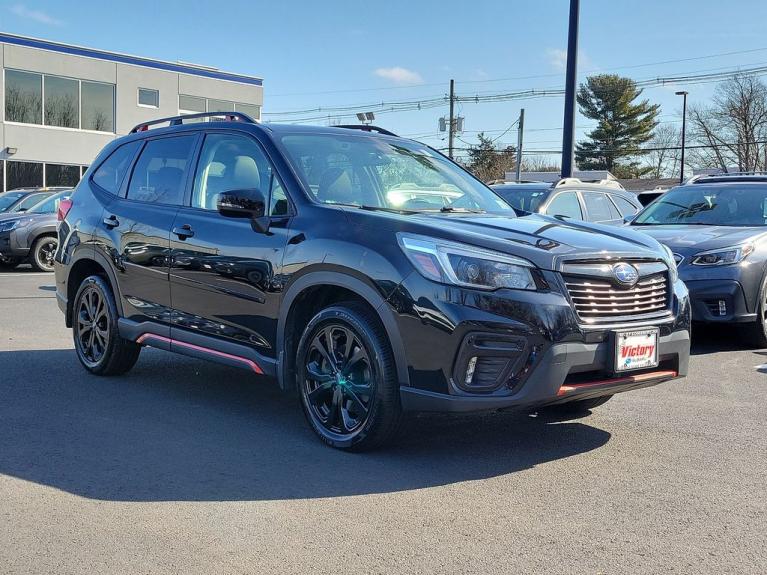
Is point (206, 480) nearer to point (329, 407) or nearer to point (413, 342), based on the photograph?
point (329, 407)

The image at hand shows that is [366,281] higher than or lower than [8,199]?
lower

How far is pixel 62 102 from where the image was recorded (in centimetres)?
3325

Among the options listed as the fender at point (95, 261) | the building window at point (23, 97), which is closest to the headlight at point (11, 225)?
the fender at point (95, 261)

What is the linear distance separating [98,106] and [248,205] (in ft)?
103

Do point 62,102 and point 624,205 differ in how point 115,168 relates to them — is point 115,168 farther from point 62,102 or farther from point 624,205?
point 62,102

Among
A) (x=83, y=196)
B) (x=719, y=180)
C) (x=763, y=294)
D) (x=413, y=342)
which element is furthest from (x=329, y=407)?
(x=719, y=180)

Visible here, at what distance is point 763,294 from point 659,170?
275 ft

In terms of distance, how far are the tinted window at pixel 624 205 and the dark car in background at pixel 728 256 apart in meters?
2.61

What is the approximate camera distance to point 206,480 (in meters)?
4.31

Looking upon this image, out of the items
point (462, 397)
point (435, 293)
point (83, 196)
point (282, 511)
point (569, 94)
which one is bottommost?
point (282, 511)

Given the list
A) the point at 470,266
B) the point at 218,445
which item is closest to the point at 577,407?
the point at 470,266

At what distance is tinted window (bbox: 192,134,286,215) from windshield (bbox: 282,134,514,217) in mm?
219

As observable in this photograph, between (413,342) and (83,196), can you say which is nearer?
(413,342)

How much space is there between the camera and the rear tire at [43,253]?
16641mm
